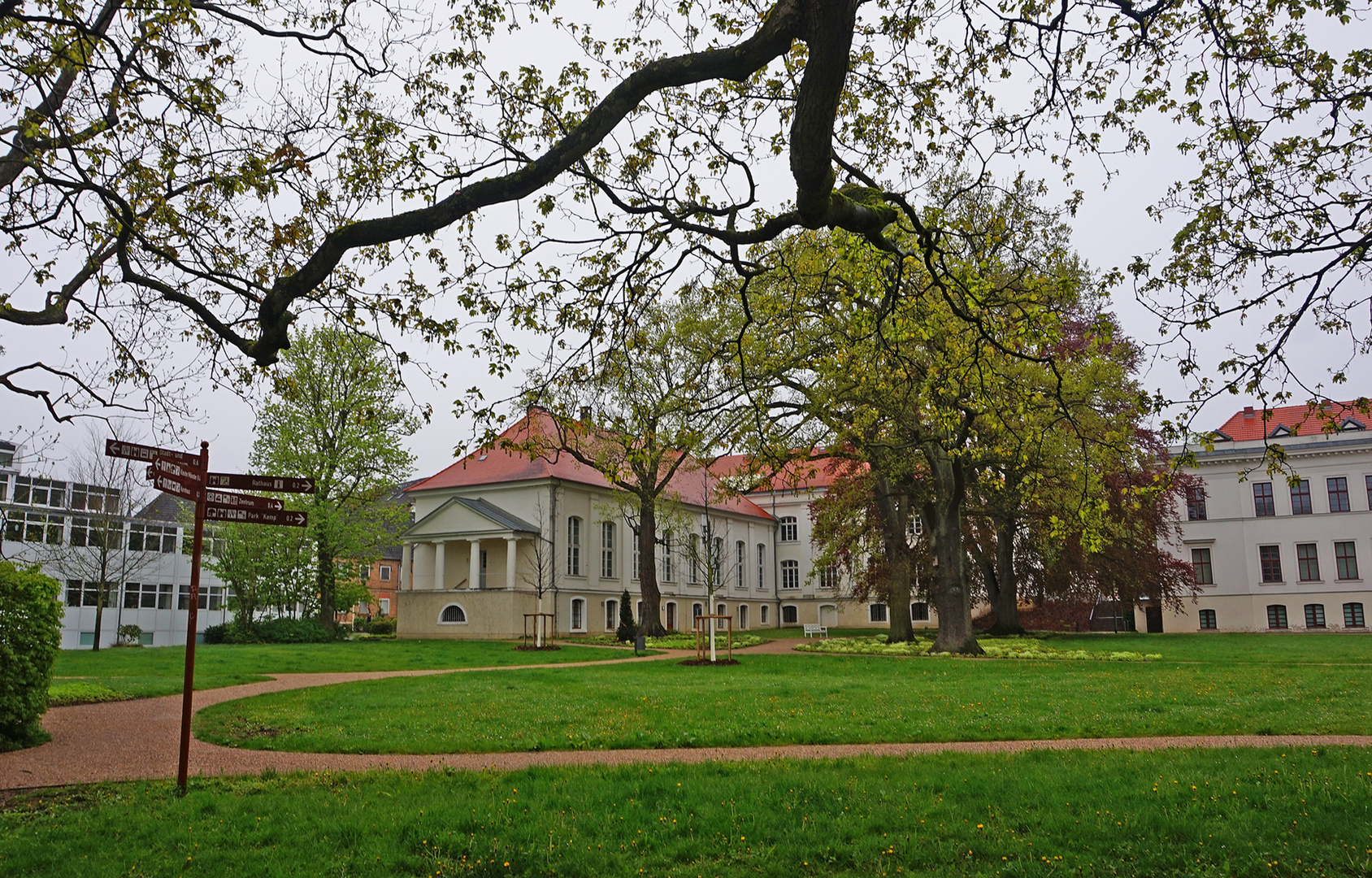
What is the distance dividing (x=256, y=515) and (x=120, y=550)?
35.9 meters

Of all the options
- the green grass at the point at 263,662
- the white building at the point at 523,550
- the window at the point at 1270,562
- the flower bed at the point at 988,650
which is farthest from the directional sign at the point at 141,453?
the window at the point at 1270,562

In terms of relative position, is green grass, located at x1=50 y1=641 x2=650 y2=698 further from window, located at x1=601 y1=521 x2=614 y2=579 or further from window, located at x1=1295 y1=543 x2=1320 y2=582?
window, located at x1=1295 y1=543 x2=1320 y2=582

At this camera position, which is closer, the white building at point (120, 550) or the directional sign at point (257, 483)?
the directional sign at point (257, 483)

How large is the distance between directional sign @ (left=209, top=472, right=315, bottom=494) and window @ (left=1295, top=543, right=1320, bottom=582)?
201ft

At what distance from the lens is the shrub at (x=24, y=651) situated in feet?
33.1

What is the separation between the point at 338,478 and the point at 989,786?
124ft

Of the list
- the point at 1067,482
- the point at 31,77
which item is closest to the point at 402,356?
the point at 31,77

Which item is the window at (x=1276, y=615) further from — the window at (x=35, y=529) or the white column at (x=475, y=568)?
the window at (x=35, y=529)

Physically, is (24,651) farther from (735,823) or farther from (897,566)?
(897,566)

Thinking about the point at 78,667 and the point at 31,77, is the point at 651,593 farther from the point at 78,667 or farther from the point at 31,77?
the point at 31,77

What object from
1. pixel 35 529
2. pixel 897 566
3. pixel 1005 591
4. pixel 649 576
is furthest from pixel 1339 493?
pixel 35 529

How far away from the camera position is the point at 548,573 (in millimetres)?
42719

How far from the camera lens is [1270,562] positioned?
55.2 m

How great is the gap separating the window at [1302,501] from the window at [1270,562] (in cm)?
242
